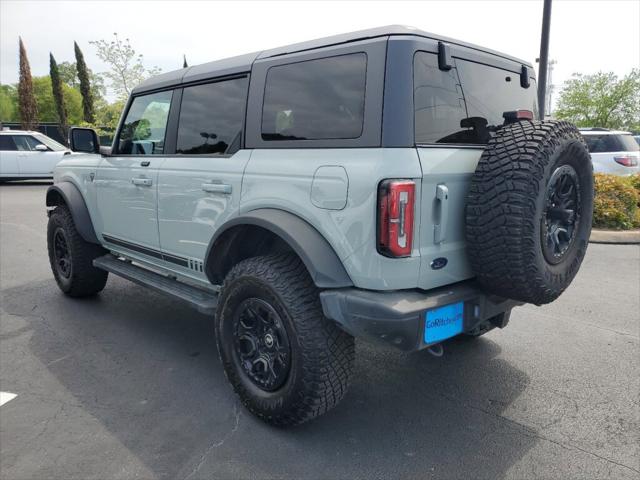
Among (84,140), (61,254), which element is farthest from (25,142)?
(84,140)

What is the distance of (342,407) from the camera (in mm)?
2955

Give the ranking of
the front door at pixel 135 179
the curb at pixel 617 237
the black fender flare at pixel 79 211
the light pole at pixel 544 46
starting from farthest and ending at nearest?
1. the light pole at pixel 544 46
2. the curb at pixel 617 237
3. the black fender flare at pixel 79 211
4. the front door at pixel 135 179

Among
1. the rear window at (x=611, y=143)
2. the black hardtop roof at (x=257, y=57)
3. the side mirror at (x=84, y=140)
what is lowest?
the side mirror at (x=84, y=140)

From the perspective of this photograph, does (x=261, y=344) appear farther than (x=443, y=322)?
Yes

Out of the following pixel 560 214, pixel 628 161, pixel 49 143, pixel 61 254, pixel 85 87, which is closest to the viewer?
pixel 560 214

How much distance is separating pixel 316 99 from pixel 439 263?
1.08m

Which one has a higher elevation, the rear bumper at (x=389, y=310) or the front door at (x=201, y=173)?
the front door at (x=201, y=173)

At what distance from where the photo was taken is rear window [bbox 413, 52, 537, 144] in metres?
2.41

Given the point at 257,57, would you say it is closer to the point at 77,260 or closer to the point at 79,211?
the point at 79,211

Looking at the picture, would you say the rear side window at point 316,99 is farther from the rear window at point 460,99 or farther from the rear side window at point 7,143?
the rear side window at point 7,143

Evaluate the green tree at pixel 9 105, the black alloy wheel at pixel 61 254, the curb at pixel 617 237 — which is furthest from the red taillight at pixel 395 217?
the green tree at pixel 9 105

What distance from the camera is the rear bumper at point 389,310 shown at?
7.30 feet

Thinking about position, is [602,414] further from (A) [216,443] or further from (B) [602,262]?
(B) [602,262]

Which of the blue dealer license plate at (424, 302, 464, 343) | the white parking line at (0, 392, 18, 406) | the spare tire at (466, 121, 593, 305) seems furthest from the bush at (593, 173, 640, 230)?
the white parking line at (0, 392, 18, 406)
